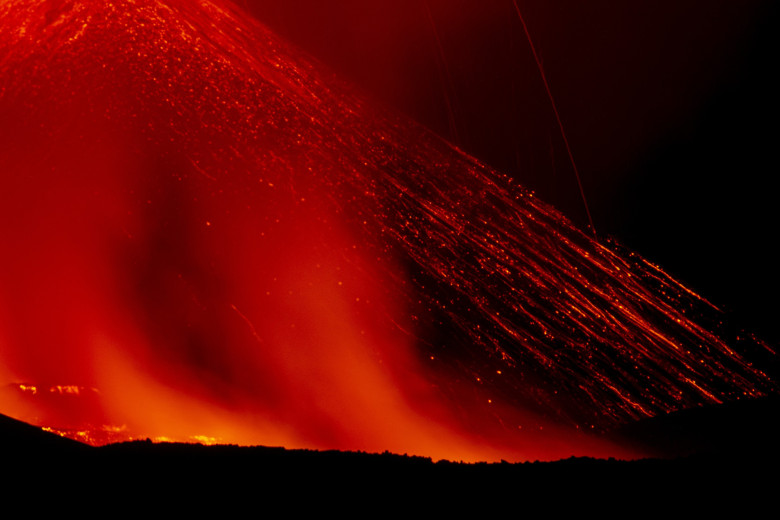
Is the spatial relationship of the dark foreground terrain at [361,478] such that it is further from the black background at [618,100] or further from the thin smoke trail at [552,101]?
the thin smoke trail at [552,101]

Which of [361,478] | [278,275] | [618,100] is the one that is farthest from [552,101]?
[361,478]

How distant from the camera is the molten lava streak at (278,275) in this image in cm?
634

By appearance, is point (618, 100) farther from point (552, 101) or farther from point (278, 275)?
point (278, 275)

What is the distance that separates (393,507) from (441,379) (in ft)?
14.7

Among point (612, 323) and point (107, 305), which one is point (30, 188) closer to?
point (107, 305)

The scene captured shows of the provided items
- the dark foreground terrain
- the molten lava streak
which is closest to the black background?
the molten lava streak

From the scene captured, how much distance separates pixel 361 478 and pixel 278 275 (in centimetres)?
509

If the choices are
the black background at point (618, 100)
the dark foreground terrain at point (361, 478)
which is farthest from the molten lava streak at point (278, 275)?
the dark foreground terrain at point (361, 478)

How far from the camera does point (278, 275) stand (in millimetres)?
8203

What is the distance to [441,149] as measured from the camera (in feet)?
34.4

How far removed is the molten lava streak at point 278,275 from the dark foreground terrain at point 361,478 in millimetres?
1706

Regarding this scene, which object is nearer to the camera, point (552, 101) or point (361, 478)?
point (361, 478)

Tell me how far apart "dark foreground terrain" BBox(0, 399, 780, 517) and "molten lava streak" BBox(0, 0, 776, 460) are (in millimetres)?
1706

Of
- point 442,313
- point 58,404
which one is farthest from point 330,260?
point 58,404
